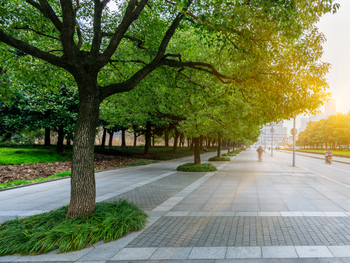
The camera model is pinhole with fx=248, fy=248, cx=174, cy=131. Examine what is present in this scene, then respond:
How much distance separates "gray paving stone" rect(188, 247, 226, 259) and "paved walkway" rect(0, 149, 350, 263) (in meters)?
0.02

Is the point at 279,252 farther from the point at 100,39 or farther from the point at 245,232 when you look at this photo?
the point at 100,39

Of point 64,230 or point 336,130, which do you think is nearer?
point 64,230

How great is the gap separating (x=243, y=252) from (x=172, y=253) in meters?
1.13

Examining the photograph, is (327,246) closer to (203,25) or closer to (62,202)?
(203,25)

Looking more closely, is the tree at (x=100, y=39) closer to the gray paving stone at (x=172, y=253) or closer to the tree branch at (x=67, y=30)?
the tree branch at (x=67, y=30)

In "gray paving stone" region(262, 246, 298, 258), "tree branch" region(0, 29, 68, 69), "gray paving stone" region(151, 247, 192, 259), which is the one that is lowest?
"gray paving stone" region(151, 247, 192, 259)

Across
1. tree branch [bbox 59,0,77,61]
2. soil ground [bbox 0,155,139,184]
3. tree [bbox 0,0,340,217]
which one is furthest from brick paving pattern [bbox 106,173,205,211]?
soil ground [bbox 0,155,139,184]

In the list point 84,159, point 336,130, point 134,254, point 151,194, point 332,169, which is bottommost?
point 332,169

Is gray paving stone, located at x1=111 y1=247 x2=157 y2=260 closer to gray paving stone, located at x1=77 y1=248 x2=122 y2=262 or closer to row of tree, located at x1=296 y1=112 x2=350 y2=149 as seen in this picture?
gray paving stone, located at x1=77 y1=248 x2=122 y2=262

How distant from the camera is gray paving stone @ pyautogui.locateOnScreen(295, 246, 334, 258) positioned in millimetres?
3809

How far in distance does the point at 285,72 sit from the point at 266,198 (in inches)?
151

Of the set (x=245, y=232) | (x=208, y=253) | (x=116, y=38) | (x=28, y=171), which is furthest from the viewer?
(x=28, y=171)

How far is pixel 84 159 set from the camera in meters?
5.25

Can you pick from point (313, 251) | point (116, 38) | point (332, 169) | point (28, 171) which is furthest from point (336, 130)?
point (116, 38)
